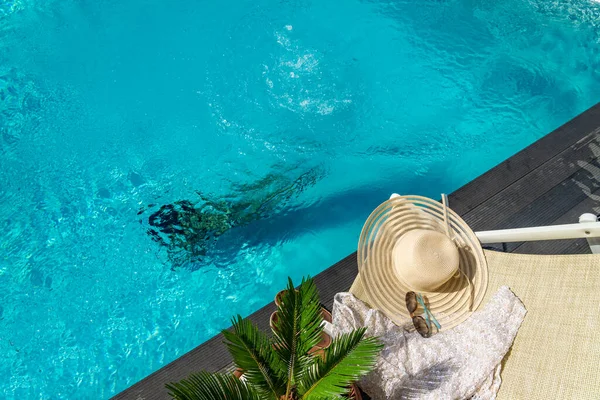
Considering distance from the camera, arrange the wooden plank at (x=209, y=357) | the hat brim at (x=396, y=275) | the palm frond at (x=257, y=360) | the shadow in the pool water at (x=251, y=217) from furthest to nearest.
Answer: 1. the shadow in the pool water at (x=251, y=217)
2. the wooden plank at (x=209, y=357)
3. the hat brim at (x=396, y=275)
4. the palm frond at (x=257, y=360)

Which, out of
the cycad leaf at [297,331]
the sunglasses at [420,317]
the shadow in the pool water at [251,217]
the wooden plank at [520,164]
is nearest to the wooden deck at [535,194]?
the wooden plank at [520,164]

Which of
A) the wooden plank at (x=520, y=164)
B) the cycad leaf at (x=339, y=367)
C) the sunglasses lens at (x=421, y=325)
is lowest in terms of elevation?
the sunglasses lens at (x=421, y=325)

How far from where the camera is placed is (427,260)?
3227 millimetres

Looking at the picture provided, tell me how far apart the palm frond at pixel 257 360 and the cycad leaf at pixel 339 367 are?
0.42ft

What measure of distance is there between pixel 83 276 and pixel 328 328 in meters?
2.73

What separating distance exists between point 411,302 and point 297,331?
3.64 feet

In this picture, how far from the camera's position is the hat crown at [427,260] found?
3223 millimetres

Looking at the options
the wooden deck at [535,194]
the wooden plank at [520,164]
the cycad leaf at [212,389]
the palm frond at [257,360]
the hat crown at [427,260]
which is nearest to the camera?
the cycad leaf at [212,389]

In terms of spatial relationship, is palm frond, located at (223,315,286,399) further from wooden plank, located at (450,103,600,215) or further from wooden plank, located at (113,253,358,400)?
wooden plank, located at (450,103,600,215)

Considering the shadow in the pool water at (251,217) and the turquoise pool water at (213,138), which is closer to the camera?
the turquoise pool water at (213,138)

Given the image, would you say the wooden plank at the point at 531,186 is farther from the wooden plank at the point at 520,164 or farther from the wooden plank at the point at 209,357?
the wooden plank at the point at 209,357

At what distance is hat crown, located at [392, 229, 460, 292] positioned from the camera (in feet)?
10.6

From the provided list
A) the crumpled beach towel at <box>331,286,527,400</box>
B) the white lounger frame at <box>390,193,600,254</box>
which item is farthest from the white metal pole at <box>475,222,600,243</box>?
the crumpled beach towel at <box>331,286,527,400</box>

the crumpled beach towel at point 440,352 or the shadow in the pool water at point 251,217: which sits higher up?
the shadow in the pool water at point 251,217
